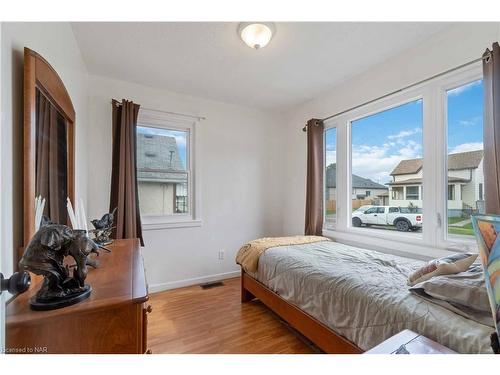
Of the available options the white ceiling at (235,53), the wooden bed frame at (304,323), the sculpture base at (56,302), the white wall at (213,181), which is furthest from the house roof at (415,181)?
the sculpture base at (56,302)

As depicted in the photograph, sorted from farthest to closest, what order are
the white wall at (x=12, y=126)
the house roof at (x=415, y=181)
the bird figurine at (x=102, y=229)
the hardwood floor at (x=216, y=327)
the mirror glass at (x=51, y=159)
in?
1. the house roof at (x=415, y=181)
2. the hardwood floor at (x=216, y=327)
3. the bird figurine at (x=102, y=229)
4. the mirror glass at (x=51, y=159)
5. the white wall at (x=12, y=126)

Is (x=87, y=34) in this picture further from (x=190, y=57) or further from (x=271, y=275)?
(x=271, y=275)

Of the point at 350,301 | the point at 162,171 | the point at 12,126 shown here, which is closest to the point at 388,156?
the point at 350,301

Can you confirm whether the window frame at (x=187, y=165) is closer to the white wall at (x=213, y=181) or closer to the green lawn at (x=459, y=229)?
the white wall at (x=213, y=181)

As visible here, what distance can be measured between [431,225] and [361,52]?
168cm

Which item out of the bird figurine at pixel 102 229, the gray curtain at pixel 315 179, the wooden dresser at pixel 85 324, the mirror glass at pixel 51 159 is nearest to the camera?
the wooden dresser at pixel 85 324

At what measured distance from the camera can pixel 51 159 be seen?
126 cm

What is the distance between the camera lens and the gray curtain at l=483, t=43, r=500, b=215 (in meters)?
1.49

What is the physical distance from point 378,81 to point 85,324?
2.92m

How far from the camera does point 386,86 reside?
7.57 ft

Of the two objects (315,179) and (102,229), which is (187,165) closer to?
(102,229)

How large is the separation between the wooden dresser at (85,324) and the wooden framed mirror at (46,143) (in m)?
0.37

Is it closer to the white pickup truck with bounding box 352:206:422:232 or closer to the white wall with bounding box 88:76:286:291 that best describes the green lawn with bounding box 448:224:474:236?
the white pickup truck with bounding box 352:206:422:232

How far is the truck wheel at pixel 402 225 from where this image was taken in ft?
7.44
